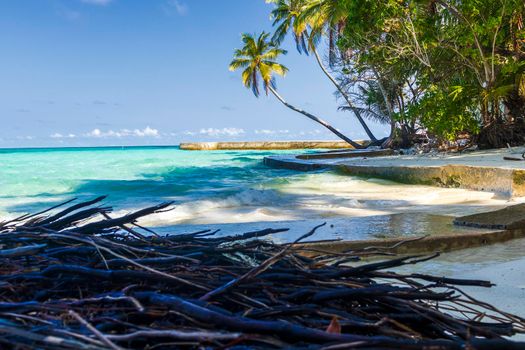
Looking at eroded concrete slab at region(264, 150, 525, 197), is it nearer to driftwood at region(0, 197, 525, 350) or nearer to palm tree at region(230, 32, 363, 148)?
driftwood at region(0, 197, 525, 350)

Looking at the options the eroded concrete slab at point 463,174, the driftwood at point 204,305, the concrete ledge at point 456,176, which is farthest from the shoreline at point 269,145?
the driftwood at point 204,305

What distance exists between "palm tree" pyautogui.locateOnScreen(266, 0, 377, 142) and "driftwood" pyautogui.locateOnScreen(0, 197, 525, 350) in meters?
21.4

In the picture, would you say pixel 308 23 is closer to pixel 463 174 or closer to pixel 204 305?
pixel 463 174

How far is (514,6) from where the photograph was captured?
38.9 ft

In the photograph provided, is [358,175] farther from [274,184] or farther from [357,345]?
[357,345]

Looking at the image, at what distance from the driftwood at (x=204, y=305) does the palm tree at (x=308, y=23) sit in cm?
2138

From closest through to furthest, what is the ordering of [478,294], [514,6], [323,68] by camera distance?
[478,294] → [514,6] → [323,68]

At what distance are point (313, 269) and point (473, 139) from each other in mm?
16671

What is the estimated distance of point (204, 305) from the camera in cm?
88

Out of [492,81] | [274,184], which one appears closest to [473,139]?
[492,81]

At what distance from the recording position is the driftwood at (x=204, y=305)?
783 mm

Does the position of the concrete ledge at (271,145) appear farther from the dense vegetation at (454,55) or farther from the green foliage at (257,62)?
the dense vegetation at (454,55)

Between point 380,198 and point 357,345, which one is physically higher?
point 357,345

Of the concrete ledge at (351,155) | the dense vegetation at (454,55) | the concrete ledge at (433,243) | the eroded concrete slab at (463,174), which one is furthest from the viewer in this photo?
the concrete ledge at (351,155)
